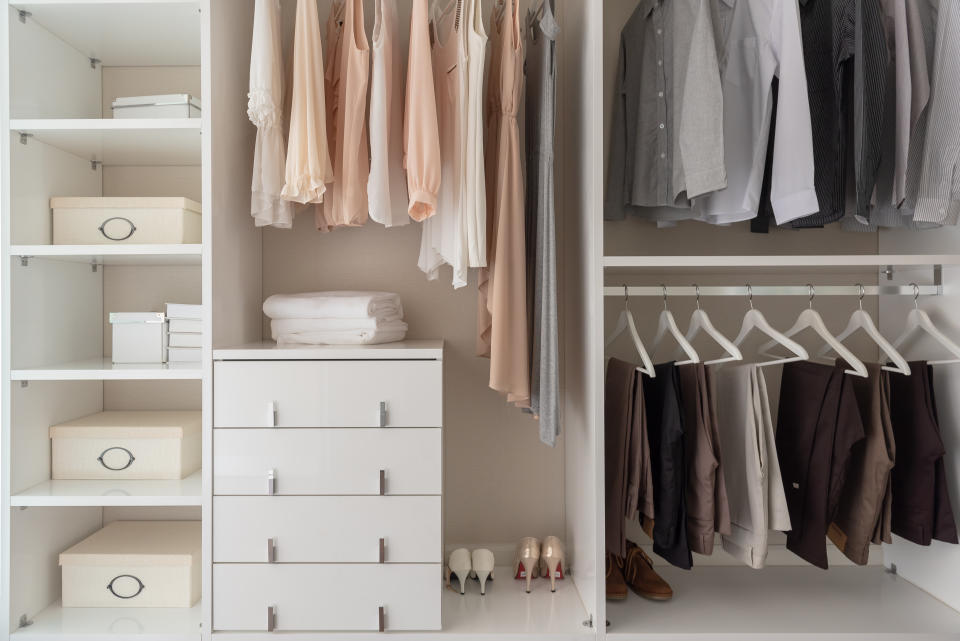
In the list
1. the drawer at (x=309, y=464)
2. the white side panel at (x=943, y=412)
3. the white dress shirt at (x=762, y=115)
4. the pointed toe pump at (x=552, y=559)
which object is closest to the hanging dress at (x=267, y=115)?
the drawer at (x=309, y=464)

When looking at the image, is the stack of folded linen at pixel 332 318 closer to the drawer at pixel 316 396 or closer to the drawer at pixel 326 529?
the drawer at pixel 316 396

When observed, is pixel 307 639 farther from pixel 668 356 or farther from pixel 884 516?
pixel 884 516

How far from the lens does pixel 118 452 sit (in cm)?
187

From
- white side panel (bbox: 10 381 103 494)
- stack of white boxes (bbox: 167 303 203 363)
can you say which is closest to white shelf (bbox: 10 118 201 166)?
stack of white boxes (bbox: 167 303 203 363)

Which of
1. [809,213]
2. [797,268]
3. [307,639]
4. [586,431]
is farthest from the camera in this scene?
[797,268]

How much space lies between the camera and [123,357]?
1.90m

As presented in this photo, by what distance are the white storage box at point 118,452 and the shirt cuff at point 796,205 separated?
1757 mm

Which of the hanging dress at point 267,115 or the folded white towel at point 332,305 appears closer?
the hanging dress at point 267,115

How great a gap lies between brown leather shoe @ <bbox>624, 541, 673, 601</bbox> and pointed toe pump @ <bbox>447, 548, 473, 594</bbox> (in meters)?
0.50

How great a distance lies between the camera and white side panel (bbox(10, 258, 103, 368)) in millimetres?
1772

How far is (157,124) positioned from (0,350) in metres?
0.74

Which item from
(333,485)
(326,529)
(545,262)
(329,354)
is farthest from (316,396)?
(545,262)

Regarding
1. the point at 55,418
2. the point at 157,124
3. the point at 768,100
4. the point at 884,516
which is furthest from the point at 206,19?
the point at 884,516

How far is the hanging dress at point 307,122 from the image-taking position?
1714mm
